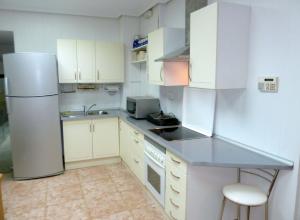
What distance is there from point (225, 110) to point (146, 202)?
147 cm

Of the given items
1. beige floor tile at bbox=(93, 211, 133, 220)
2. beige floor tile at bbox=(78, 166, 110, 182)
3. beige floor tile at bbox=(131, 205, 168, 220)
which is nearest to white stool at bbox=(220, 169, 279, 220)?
beige floor tile at bbox=(131, 205, 168, 220)

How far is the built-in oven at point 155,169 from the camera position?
2543mm

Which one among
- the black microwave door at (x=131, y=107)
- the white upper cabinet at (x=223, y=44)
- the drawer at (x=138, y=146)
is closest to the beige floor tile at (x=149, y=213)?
the drawer at (x=138, y=146)

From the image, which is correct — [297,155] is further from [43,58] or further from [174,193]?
[43,58]

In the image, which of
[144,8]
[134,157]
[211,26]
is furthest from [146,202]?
[144,8]

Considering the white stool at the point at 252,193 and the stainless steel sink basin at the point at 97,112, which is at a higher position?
the stainless steel sink basin at the point at 97,112

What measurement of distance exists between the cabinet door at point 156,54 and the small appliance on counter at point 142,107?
0.46 m

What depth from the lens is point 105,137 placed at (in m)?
4.09

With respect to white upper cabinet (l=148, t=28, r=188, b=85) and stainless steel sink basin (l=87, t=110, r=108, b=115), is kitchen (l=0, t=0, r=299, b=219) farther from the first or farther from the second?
stainless steel sink basin (l=87, t=110, r=108, b=115)

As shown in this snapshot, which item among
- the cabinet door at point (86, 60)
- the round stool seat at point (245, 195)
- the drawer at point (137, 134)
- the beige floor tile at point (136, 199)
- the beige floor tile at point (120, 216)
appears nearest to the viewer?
the round stool seat at point (245, 195)

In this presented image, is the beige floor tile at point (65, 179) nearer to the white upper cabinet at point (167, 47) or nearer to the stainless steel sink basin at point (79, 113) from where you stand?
the stainless steel sink basin at point (79, 113)

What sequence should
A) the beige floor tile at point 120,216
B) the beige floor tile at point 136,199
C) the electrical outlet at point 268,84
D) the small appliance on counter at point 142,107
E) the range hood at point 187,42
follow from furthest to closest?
the small appliance on counter at point 142,107 → the beige floor tile at point 136,199 → the beige floor tile at point 120,216 → the range hood at point 187,42 → the electrical outlet at point 268,84

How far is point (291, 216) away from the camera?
1.80 m

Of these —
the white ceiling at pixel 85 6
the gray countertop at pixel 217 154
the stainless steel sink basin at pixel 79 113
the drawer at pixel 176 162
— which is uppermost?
the white ceiling at pixel 85 6
